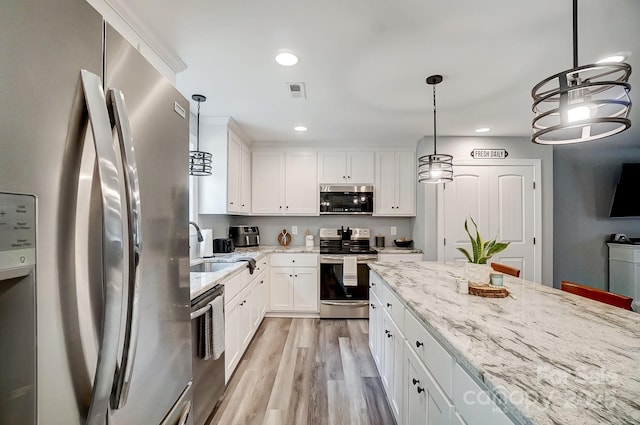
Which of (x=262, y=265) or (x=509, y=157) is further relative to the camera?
(x=509, y=157)

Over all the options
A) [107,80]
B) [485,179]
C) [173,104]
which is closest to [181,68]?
[173,104]

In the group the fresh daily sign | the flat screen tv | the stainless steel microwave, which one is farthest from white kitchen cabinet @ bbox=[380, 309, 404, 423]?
the flat screen tv

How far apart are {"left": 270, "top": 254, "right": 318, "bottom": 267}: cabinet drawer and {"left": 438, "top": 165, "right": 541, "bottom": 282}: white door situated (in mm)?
1845

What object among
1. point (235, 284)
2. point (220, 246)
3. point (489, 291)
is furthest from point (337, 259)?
point (489, 291)

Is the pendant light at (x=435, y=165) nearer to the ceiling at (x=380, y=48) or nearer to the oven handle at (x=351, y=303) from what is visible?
the ceiling at (x=380, y=48)

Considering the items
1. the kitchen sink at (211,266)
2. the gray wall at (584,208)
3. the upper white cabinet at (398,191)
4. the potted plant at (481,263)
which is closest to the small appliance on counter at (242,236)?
the kitchen sink at (211,266)

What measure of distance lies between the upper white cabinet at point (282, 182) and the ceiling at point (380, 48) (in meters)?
1.20

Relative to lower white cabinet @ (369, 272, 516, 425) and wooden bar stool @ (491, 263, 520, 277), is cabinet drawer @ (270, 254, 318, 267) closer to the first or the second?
lower white cabinet @ (369, 272, 516, 425)

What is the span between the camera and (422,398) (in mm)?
1308

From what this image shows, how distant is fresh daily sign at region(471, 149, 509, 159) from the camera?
3.89 m

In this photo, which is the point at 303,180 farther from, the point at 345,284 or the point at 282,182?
the point at 345,284

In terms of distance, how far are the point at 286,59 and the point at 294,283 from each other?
2798 millimetres

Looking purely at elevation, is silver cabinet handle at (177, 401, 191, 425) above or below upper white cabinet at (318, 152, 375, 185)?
below

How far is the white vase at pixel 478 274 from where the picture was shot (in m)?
1.70
